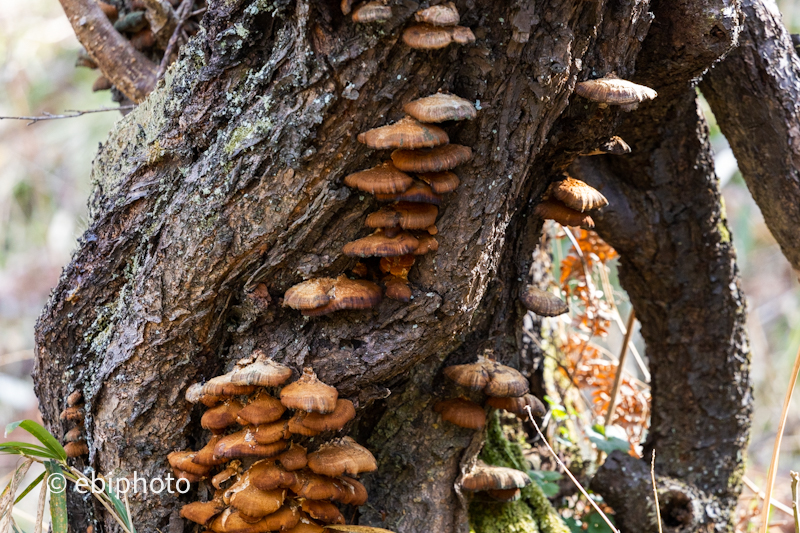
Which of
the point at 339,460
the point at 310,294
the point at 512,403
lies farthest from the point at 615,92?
the point at 339,460

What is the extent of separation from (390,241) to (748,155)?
2.60 metres

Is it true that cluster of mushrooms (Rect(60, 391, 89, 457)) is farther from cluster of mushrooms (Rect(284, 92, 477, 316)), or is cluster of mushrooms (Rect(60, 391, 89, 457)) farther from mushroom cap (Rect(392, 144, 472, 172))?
mushroom cap (Rect(392, 144, 472, 172))

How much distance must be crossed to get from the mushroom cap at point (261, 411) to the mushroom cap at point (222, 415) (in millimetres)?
103

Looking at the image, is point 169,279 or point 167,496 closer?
point 169,279

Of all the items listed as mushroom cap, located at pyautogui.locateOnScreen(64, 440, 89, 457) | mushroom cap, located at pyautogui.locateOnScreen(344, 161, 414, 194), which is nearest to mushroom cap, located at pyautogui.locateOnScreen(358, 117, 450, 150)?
mushroom cap, located at pyautogui.locateOnScreen(344, 161, 414, 194)

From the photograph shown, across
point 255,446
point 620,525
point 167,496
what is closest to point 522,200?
point 255,446

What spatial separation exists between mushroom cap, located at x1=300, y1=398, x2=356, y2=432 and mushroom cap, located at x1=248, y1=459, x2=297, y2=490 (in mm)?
237

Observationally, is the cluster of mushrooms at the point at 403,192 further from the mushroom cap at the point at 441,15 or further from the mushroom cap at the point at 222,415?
the mushroom cap at the point at 222,415

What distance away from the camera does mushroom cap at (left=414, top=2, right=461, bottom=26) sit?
6.53 ft

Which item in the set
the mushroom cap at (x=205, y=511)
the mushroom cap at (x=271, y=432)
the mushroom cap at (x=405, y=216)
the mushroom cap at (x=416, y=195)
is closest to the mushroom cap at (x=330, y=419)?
the mushroom cap at (x=271, y=432)

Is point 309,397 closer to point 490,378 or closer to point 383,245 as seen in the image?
point 383,245

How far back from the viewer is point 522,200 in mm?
2775

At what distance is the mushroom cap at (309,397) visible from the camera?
211cm

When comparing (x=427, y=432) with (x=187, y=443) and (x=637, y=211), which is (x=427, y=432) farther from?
(x=637, y=211)
